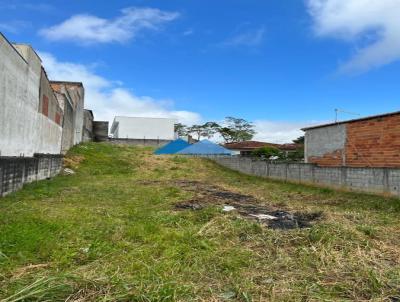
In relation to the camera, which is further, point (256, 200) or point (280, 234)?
point (256, 200)

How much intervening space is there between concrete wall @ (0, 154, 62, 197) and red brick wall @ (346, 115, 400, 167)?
30.7 feet

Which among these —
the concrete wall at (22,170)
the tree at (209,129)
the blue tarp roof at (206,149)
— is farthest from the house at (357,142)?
the tree at (209,129)

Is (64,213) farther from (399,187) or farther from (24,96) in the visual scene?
(399,187)

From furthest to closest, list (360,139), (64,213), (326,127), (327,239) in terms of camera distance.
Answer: (326,127), (360,139), (64,213), (327,239)

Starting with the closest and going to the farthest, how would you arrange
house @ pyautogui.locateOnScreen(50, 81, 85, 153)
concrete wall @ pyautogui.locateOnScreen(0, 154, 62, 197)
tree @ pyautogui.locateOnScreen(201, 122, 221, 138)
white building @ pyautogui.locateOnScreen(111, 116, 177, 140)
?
concrete wall @ pyautogui.locateOnScreen(0, 154, 62, 197) < house @ pyautogui.locateOnScreen(50, 81, 85, 153) < white building @ pyautogui.locateOnScreen(111, 116, 177, 140) < tree @ pyautogui.locateOnScreen(201, 122, 221, 138)

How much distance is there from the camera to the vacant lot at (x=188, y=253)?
3062mm

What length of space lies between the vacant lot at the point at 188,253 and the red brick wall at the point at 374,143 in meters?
2.77

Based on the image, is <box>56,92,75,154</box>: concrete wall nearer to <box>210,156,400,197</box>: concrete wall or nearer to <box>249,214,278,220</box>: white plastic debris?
<box>210,156,400,197</box>: concrete wall

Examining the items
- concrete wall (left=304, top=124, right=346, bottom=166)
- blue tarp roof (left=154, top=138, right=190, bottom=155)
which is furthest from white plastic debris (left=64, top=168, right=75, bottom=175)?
concrete wall (left=304, top=124, right=346, bottom=166)

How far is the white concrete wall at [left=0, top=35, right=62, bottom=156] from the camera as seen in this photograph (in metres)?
7.93

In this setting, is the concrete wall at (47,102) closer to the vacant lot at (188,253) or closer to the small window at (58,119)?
the small window at (58,119)

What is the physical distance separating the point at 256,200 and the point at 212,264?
220 inches

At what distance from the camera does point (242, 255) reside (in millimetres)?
4164

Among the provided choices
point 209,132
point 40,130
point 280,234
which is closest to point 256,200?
point 280,234
